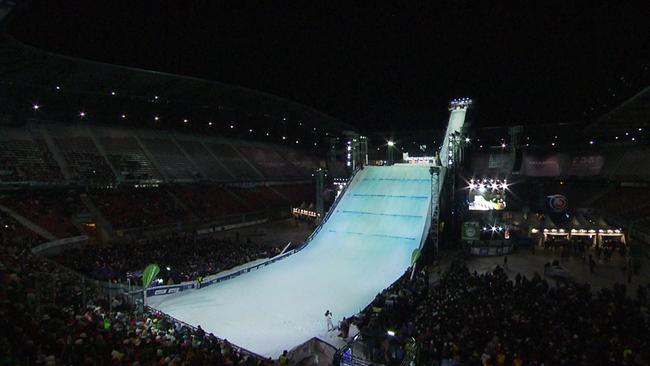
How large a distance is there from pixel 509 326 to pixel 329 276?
1120cm

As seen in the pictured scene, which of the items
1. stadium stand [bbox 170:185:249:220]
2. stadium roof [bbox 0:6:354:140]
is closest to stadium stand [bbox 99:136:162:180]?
stadium stand [bbox 170:185:249:220]

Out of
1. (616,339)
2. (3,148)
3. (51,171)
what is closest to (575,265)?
(616,339)

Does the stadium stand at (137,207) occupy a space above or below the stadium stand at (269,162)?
below

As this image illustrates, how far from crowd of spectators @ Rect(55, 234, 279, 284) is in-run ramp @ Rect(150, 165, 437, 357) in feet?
4.80

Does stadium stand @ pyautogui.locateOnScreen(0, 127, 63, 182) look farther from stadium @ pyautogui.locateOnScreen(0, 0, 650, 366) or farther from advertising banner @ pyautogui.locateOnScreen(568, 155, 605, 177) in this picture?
advertising banner @ pyautogui.locateOnScreen(568, 155, 605, 177)

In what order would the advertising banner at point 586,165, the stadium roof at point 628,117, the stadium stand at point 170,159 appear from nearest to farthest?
the stadium roof at point 628,117
the stadium stand at point 170,159
the advertising banner at point 586,165

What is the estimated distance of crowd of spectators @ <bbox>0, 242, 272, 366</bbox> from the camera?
320 inches

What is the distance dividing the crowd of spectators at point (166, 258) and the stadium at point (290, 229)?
0.46 ft

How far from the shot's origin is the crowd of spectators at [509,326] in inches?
412

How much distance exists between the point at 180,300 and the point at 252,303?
323cm

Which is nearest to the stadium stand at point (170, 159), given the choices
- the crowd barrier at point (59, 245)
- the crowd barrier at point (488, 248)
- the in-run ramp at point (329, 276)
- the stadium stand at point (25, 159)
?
the stadium stand at point (25, 159)

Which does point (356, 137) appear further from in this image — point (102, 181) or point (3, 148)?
point (3, 148)

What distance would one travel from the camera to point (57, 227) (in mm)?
Result: 25641

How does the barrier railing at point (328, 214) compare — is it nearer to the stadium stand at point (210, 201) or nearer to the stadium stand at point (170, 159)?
the stadium stand at point (210, 201)
